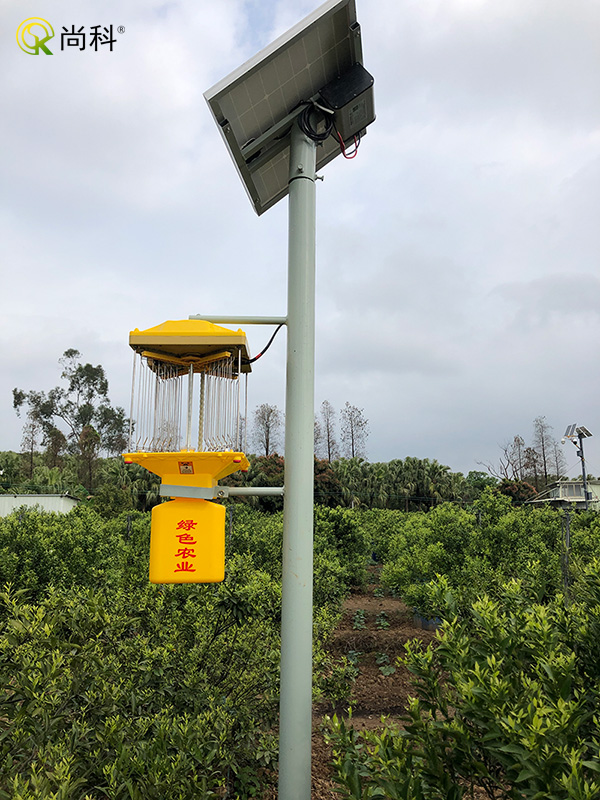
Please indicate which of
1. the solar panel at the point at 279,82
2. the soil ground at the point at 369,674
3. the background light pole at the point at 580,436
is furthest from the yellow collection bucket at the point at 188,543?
the background light pole at the point at 580,436

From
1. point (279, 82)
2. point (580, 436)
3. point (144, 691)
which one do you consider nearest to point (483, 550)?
point (144, 691)

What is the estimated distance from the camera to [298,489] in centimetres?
186

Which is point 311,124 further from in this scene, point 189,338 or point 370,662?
point 370,662

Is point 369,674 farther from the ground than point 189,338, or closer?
closer

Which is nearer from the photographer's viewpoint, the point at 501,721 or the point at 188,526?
the point at 501,721

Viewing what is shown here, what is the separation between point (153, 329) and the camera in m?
2.15

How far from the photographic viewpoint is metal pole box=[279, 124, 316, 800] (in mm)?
1762

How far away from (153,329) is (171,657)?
1797 mm

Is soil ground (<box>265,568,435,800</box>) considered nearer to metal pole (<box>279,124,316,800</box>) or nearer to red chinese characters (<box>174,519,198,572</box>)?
metal pole (<box>279,124,316,800</box>)

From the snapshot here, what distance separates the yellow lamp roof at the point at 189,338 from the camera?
6.84 ft

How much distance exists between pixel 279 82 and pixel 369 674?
5826 mm

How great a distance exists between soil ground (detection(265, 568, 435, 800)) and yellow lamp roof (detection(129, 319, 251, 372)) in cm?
177

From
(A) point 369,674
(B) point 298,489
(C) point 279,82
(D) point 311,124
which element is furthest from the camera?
(A) point 369,674

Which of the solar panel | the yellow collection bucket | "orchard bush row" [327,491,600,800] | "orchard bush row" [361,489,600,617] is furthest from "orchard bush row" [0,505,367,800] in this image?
"orchard bush row" [361,489,600,617]
